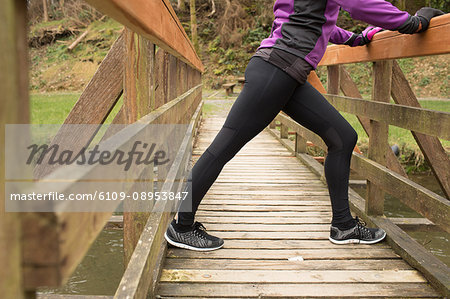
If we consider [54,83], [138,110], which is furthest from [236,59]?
[138,110]

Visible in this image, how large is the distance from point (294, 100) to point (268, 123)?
8.2 inches

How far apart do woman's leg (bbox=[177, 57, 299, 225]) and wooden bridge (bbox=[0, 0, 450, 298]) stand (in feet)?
0.58

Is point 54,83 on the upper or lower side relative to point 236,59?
lower

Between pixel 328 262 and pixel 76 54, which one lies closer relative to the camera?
pixel 328 262

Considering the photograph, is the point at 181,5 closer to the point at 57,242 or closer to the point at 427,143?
the point at 427,143

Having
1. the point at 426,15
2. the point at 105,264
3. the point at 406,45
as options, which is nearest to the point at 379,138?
the point at 406,45

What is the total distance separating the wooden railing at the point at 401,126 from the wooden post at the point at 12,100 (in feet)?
6.45

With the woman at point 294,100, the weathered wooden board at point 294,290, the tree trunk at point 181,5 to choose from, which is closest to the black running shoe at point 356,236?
the woman at point 294,100

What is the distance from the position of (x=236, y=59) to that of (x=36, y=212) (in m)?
23.2

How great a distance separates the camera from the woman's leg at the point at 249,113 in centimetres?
238

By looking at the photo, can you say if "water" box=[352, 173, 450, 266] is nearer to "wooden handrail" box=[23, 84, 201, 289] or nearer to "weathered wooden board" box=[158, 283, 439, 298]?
"weathered wooden board" box=[158, 283, 439, 298]

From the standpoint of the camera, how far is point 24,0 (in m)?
0.60

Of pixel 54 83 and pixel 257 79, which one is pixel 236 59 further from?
pixel 257 79

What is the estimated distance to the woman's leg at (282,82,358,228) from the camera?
8.44ft
